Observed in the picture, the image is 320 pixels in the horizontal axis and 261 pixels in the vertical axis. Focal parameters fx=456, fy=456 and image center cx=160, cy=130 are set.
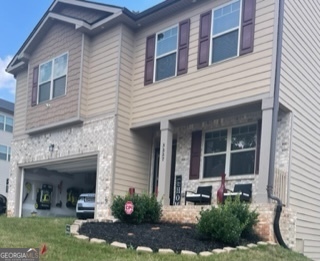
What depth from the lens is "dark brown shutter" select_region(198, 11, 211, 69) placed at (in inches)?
441

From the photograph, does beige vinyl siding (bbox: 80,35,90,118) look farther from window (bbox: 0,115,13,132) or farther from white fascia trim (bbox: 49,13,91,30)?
window (bbox: 0,115,13,132)

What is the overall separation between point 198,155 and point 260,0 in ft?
13.8

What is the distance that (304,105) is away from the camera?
1122 centimetres

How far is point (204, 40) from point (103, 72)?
3363 millimetres

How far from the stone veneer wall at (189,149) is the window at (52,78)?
406cm

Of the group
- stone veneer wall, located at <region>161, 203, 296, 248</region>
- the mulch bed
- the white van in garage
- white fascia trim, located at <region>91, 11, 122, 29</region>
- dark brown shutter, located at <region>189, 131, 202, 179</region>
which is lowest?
the white van in garage

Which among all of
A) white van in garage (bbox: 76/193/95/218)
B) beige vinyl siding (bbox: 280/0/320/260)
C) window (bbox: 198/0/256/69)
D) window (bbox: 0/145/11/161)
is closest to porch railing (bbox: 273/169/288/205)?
beige vinyl siding (bbox: 280/0/320/260)

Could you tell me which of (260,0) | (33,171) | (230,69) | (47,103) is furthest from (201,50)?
(33,171)

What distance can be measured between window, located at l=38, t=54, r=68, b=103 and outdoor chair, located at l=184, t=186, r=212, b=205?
532cm

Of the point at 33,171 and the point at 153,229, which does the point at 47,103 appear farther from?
the point at 153,229

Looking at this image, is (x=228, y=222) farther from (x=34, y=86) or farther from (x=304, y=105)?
(x=34, y=86)

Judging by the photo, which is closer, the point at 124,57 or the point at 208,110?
the point at 208,110

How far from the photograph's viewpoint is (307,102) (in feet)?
37.4

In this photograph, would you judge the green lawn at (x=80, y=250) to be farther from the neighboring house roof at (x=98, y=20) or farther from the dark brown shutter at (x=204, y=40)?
the neighboring house roof at (x=98, y=20)
